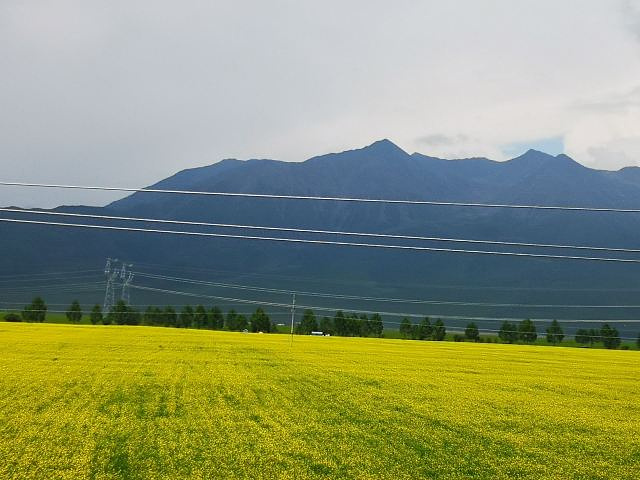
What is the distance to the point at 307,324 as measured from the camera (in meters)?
110

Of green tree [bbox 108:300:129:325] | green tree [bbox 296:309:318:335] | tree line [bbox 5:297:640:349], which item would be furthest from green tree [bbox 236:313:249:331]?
green tree [bbox 108:300:129:325]

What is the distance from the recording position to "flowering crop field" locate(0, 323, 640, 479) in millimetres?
10164

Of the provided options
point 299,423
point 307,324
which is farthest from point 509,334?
point 299,423

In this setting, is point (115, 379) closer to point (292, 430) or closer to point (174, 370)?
point (174, 370)

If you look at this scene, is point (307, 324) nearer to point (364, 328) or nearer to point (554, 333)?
point (364, 328)

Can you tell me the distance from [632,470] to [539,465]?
1.61m

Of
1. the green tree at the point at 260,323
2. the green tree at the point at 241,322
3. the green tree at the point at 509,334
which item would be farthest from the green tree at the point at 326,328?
the green tree at the point at 509,334

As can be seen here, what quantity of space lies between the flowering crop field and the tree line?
270ft

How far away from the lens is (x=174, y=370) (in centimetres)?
2033

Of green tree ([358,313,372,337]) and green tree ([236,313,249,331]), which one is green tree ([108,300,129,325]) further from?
green tree ([358,313,372,337])

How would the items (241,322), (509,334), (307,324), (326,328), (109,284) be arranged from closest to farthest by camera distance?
(109,284), (509,334), (241,322), (307,324), (326,328)

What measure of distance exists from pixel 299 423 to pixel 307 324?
98.3m

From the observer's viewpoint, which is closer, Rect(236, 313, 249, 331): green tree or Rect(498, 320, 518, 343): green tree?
Rect(498, 320, 518, 343): green tree

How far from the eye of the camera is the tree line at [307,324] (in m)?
103
